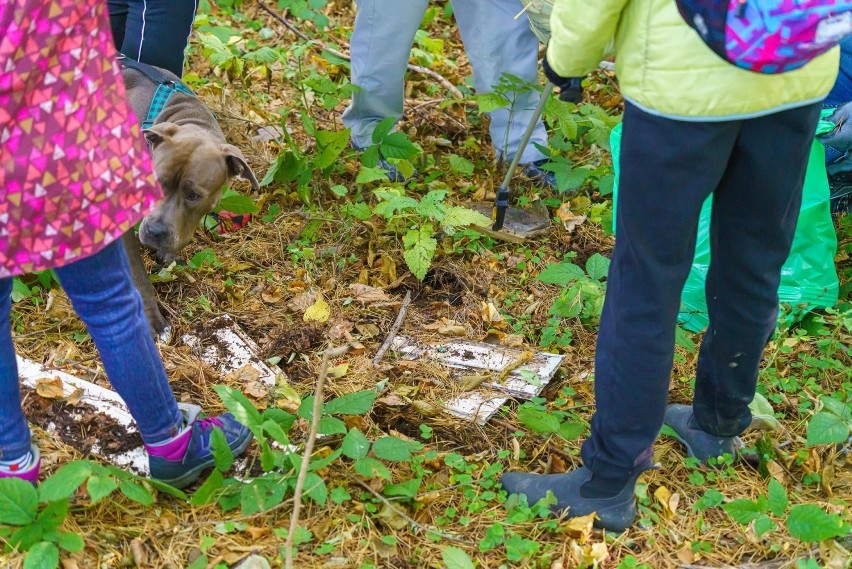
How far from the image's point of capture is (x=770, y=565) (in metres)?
2.32

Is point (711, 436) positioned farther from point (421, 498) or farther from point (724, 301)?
point (421, 498)

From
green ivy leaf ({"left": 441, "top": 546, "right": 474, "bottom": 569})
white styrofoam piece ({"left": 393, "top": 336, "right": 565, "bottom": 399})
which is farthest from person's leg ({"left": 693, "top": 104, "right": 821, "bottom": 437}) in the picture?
green ivy leaf ({"left": 441, "top": 546, "right": 474, "bottom": 569})

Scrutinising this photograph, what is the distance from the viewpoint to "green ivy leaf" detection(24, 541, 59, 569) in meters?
2.06

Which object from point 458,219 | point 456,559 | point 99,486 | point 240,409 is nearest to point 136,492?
point 99,486

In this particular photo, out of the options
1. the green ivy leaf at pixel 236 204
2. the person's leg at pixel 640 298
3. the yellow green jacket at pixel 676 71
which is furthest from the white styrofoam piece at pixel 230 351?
the yellow green jacket at pixel 676 71

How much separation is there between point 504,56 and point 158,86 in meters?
1.73

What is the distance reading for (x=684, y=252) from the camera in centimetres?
203

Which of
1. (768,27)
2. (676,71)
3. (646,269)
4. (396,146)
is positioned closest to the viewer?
(768,27)

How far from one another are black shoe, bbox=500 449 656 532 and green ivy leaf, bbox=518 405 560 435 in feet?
0.67

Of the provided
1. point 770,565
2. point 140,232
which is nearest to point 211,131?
point 140,232

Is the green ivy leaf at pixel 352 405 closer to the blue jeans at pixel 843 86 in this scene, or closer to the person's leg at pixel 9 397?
the person's leg at pixel 9 397

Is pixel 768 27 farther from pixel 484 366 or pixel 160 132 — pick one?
pixel 160 132

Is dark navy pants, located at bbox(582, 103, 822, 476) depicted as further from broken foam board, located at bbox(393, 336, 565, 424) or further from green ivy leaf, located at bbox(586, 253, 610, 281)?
green ivy leaf, located at bbox(586, 253, 610, 281)

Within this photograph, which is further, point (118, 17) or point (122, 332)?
point (118, 17)
